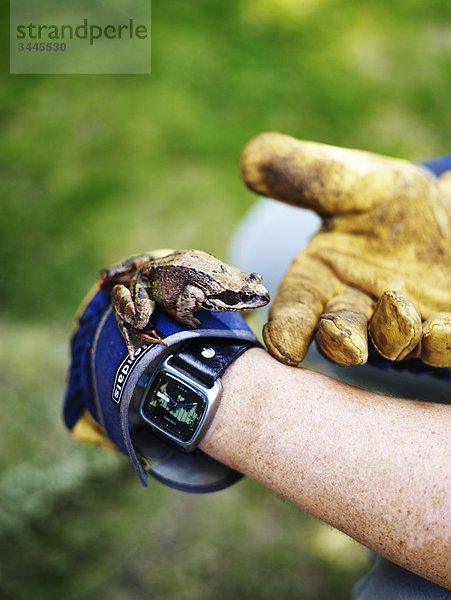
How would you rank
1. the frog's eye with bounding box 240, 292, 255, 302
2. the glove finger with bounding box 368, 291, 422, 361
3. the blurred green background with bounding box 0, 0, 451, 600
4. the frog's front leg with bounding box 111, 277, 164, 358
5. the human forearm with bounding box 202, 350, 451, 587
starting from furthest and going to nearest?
1. the blurred green background with bounding box 0, 0, 451, 600
2. the frog's eye with bounding box 240, 292, 255, 302
3. the frog's front leg with bounding box 111, 277, 164, 358
4. the glove finger with bounding box 368, 291, 422, 361
5. the human forearm with bounding box 202, 350, 451, 587

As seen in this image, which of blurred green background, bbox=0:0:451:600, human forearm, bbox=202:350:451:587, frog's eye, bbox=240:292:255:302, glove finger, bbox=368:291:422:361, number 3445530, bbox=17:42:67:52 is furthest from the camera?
number 3445530, bbox=17:42:67:52

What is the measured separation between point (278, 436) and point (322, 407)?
0.36 ft

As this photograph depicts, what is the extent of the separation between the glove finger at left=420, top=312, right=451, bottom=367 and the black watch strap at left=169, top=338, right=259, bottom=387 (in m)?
0.39

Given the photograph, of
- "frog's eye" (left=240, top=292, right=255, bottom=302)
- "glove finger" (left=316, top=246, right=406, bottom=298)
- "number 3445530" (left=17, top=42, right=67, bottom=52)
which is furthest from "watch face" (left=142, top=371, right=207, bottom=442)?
"number 3445530" (left=17, top=42, right=67, bottom=52)

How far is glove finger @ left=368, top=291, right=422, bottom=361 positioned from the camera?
1.25m

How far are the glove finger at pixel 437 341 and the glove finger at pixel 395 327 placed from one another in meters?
0.03

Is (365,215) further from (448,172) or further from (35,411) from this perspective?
(35,411)

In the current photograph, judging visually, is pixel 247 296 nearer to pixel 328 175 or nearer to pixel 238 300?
pixel 238 300

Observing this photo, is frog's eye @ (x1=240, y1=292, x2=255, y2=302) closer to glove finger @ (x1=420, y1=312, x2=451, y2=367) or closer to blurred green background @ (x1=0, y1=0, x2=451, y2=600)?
glove finger @ (x1=420, y1=312, x2=451, y2=367)

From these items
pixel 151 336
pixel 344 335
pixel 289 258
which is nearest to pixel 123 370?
pixel 151 336

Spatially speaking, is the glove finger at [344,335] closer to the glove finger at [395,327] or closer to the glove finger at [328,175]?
the glove finger at [395,327]

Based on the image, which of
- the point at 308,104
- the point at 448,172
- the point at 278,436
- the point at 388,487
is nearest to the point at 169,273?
the point at 278,436

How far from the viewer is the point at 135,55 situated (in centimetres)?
400

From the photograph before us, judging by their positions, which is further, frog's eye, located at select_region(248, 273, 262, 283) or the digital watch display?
frog's eye, located at select_region(248, 273, 262, 283)
